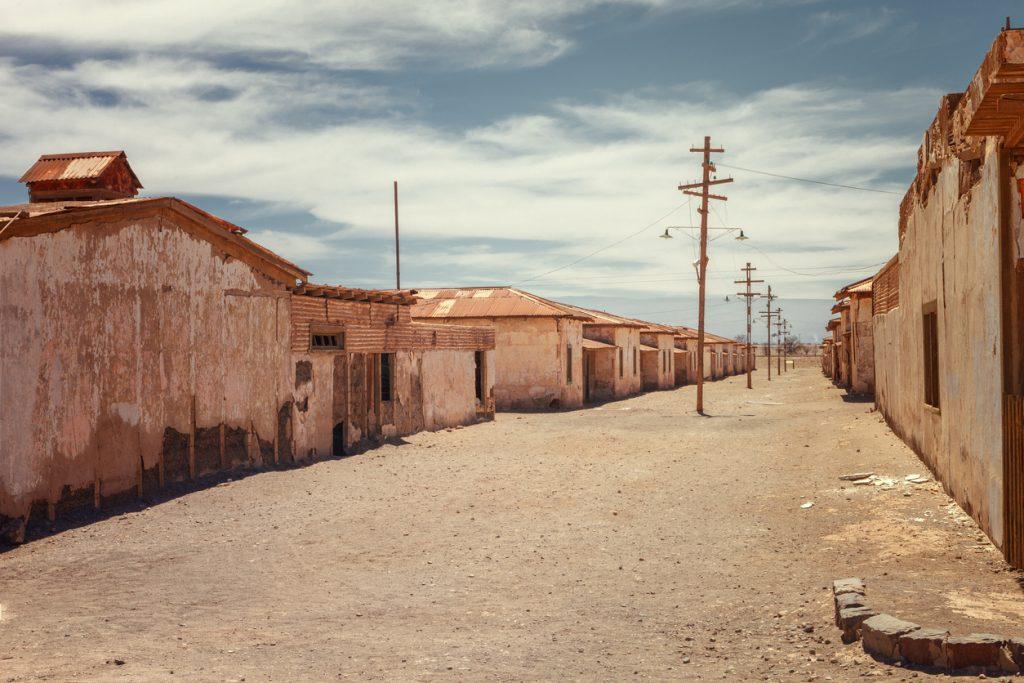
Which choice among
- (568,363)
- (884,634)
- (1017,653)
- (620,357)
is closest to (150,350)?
(884,634)

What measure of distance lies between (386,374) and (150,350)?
7568 mm

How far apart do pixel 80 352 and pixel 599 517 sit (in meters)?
6.69

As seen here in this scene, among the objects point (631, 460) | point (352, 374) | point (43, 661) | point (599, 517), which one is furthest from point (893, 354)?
point (43, 661)

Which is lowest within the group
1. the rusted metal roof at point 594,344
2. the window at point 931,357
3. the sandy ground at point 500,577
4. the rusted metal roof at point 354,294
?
the sandy ground at point 500,577

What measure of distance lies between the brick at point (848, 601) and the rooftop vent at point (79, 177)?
46.2 feet

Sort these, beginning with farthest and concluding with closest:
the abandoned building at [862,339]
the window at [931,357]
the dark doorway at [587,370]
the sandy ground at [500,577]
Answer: the dark doorway at [587,370] < the abandoned building at [862,339] < the window at [931,357] < the sandy ground at [500,577]

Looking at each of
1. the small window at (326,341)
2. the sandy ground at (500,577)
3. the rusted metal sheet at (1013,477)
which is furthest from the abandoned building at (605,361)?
the rusted metal sheet at (1013,477)

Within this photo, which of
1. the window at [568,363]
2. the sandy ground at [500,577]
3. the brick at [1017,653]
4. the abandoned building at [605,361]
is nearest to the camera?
the brick at [1017,653]

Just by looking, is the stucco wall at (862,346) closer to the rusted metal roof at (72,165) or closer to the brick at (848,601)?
the rusted metal roof at (72,165)

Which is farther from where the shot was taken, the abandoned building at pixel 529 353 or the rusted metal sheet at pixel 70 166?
the abandoned building at pixel 529 353

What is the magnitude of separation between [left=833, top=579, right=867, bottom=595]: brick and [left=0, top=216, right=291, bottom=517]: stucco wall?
841cm

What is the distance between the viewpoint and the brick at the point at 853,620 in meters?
5.47

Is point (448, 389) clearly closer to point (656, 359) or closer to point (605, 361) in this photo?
point (605, 361)

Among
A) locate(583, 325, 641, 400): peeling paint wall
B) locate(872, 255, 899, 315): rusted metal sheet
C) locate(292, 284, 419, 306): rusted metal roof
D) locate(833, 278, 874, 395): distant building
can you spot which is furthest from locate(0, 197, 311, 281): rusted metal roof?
locate(583, 325, 641, 400): peeling paint wall
